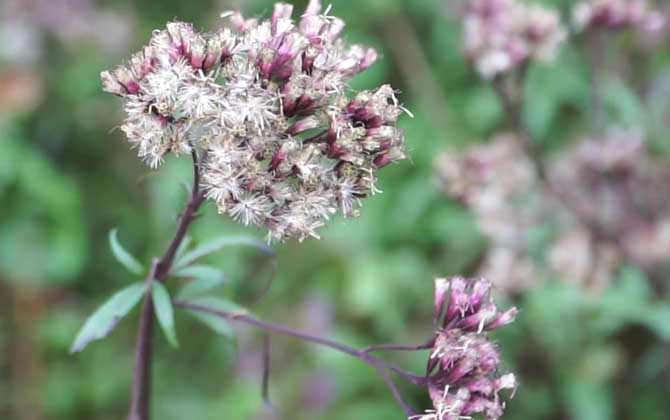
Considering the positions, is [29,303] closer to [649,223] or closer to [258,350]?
[258,350]

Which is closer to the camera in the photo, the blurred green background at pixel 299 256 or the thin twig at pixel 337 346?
the thin twig at pixel 337 346

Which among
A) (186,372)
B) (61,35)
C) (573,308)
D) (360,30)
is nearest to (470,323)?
(573,308)

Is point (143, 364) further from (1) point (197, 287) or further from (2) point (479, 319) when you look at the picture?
(2) point (479, 319)

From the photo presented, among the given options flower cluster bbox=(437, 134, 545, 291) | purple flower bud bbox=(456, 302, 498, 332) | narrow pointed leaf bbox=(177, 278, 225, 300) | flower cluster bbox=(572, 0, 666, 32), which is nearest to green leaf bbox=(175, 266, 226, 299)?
narrow pointed leaf bbox=(177, 278, 225, 300)

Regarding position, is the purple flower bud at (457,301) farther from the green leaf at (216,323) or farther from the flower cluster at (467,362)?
the green leaf at (216,323)

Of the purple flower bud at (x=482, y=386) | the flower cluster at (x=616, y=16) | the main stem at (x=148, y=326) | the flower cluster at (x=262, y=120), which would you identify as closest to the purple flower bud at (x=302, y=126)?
the flower cluster at (x=262, y=120)
